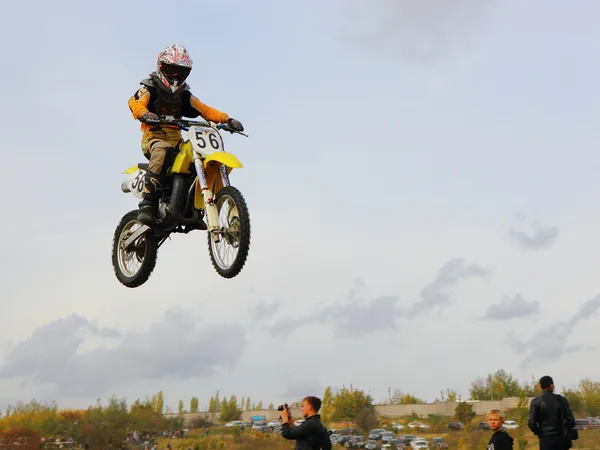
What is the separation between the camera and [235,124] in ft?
40.0

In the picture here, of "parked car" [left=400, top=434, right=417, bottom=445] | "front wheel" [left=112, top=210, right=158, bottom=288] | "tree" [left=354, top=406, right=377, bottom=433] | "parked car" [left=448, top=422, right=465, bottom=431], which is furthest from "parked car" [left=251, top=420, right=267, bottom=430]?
"front wheel" [left=112, top=210, right=158, bottom=288]

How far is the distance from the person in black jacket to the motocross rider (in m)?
6.00

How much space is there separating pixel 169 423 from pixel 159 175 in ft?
239

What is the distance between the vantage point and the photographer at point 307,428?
30.0ft

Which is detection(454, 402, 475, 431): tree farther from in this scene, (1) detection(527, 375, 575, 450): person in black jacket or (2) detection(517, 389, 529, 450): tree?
(1) detection(527, 375, 575, 450): person in black jacket

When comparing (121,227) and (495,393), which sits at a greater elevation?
(495,393)

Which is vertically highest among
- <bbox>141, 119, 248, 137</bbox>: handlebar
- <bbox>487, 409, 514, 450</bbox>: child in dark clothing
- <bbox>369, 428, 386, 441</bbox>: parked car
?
<bbox>369, 428, 386, 441</bbox>: parked car

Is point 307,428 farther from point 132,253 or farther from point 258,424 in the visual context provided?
point 258,424

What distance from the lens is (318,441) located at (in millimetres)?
9258

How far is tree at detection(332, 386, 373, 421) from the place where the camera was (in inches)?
3664

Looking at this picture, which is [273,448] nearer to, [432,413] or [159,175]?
[432,413]

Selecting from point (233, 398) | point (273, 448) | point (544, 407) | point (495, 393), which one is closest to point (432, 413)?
point (495, 393)

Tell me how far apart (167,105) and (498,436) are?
6.50 m

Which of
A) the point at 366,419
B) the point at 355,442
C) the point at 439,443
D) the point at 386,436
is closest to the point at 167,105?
the point at 439,443
